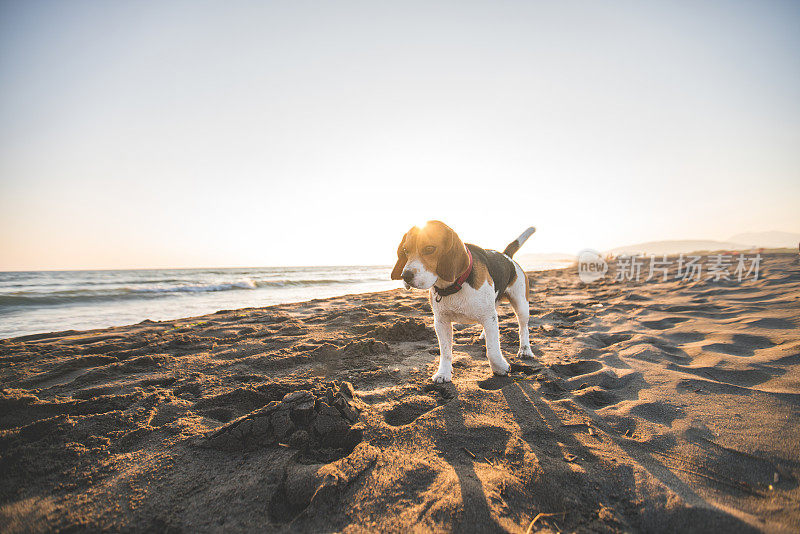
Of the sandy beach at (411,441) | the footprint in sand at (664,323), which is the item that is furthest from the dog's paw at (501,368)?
the footprint in sand at (664,323)

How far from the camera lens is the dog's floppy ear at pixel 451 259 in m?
2.51

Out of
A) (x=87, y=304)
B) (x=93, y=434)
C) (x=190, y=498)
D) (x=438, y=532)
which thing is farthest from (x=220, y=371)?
(x=87, y=304)

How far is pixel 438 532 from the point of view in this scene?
1.27m

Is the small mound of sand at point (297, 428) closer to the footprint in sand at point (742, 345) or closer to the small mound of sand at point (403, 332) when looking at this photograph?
the small mound of sand at point (403, 332)

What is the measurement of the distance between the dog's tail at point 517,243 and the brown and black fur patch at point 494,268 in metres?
0.55

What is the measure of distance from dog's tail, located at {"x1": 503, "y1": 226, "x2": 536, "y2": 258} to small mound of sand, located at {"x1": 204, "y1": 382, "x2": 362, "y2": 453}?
10.2 ft

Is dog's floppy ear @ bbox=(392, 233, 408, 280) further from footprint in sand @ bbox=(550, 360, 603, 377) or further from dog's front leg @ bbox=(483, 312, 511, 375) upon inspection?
footprint in sand @ bbox=(550, 360, 603, 377)

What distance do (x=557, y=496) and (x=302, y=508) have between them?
1.23 metres

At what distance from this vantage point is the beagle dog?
8.27 ft

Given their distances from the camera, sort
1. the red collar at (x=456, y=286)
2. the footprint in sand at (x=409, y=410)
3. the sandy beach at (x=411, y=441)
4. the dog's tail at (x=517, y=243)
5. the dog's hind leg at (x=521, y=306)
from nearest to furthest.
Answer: the sandy beach at (x=411, y=441)
the footprint in sand at (x=409, y=410)
the red collar at (x=456, y=286)
the dog's hind leg at (x=521, y=306)
the dog's tail at (x=517, y=243)

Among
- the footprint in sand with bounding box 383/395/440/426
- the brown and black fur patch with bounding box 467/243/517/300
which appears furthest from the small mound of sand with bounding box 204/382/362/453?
the brown and black fur patch with bounding box 467/243/517/300

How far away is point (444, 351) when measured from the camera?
2.90m

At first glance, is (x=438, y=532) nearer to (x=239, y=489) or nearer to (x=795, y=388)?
(x=239, y=489)

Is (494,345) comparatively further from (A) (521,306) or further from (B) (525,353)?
(A) (521,306)
